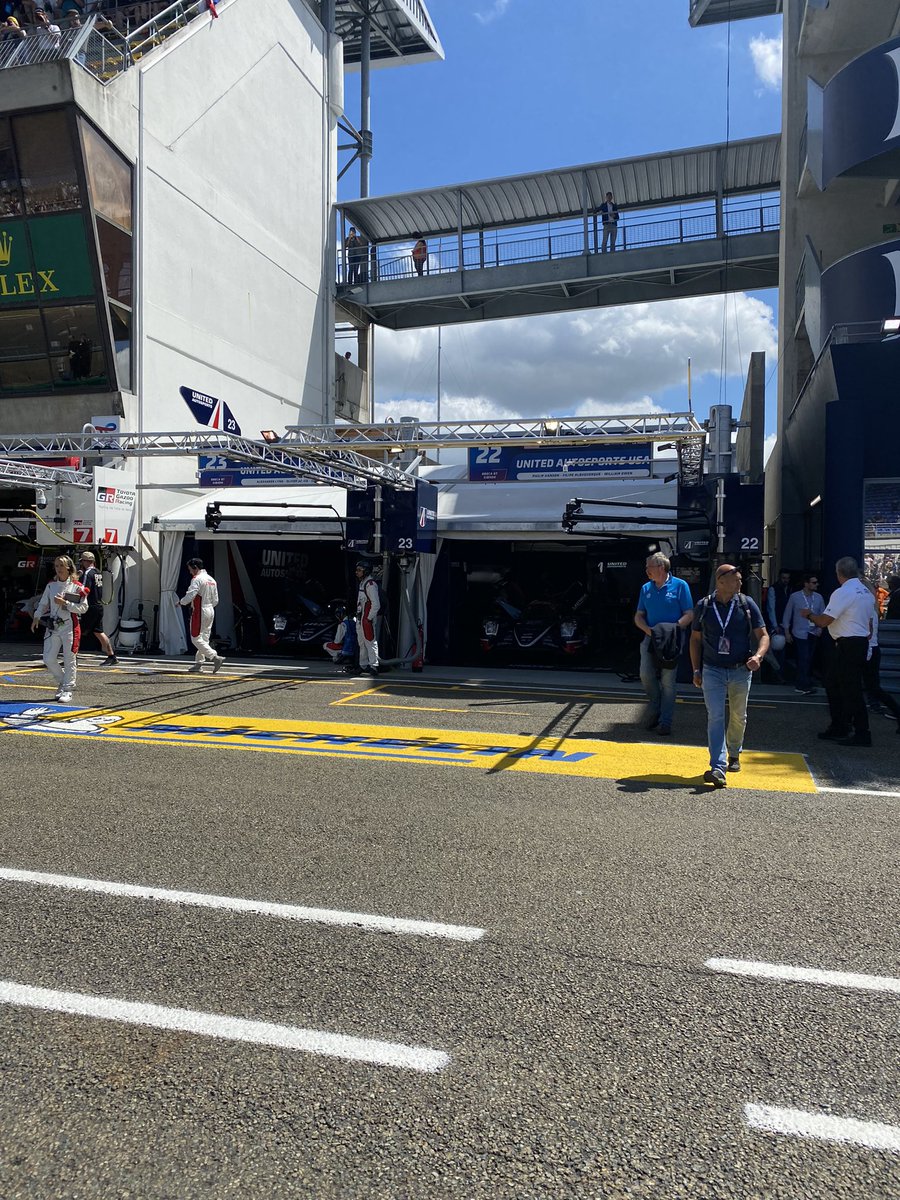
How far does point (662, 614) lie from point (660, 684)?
2.88 ft

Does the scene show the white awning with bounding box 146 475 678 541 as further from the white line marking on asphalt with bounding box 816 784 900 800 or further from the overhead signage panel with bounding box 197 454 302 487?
the white line marking on asphalt with bounding box 816 784 900 800

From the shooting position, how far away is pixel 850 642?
8383 mm

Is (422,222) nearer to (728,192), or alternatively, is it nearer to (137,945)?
(728,192)

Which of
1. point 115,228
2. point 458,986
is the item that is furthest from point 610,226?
point 458,986

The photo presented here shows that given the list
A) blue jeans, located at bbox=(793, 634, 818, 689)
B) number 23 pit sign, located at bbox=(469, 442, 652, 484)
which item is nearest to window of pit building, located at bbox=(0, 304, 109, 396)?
number 23 pit sign, located at bbox=(469, 442, 652, 484)

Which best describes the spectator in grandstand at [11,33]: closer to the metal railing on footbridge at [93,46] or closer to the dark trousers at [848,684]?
the metal railing on footbridge at [93,46]

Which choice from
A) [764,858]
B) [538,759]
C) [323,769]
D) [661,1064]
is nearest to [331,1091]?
[661,1064]

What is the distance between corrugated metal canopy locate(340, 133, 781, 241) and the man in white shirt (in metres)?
21.5

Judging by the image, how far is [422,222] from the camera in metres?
29.1

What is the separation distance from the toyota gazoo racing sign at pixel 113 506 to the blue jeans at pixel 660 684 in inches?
466

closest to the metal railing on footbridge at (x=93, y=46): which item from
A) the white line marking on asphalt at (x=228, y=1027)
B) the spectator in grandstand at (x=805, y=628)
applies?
the spectator in grandstand at (x=805, y=628)

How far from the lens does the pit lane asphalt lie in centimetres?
237

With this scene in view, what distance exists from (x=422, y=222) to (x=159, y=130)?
1095 cm

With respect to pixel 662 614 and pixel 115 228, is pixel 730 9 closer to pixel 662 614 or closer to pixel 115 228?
pixel 115 228
